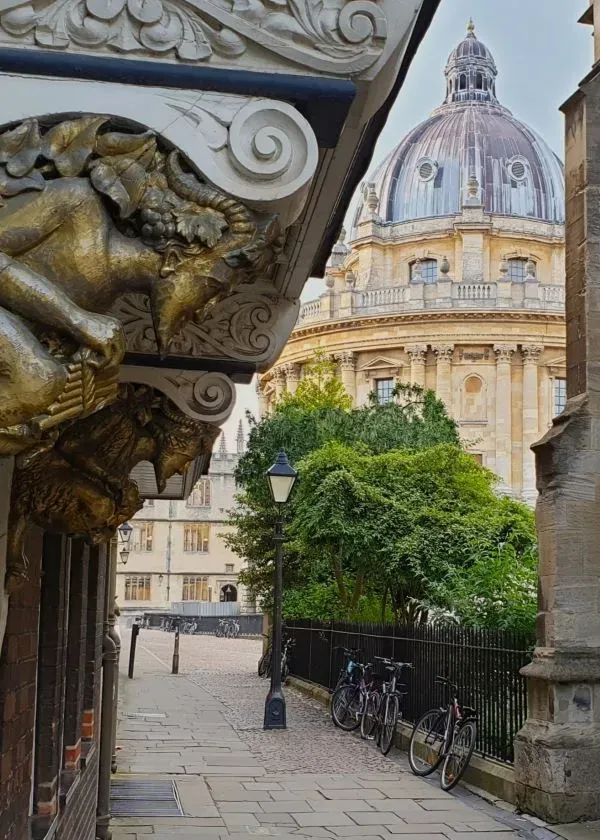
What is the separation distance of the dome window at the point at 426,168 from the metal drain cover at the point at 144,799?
76604mm

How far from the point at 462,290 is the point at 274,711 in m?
60.3

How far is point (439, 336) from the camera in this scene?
75188 millimetres

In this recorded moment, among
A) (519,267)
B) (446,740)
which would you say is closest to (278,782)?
(446,740)

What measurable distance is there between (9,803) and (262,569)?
108ft

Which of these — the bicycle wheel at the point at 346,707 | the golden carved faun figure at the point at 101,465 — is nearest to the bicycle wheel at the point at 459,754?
the bicycle wheel at the point at 346,707

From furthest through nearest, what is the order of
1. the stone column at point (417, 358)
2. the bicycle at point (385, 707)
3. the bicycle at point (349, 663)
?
the stone column at point (417, 358), the bicycle at point (349, 663), the bicycle at point (385, 707)

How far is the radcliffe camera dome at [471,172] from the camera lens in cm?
8406

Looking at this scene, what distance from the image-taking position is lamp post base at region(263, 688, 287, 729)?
59.7 feet

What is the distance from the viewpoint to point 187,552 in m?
94.4

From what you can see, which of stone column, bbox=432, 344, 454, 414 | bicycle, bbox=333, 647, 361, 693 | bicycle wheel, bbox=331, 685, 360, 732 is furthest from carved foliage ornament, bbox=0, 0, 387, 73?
stone column, bbox=432, 344, 454, 414

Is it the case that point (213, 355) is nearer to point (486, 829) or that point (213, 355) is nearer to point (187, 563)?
point (486, 829)

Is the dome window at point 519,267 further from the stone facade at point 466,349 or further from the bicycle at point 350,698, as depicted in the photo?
the bicycle at point 350,698

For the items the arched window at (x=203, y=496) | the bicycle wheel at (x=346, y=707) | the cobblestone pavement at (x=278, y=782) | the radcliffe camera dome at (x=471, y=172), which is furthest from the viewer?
the arched window at (x=203, y=496)

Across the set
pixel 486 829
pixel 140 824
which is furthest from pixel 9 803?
pixel 486 829
